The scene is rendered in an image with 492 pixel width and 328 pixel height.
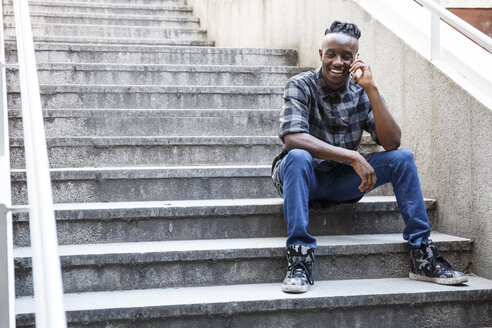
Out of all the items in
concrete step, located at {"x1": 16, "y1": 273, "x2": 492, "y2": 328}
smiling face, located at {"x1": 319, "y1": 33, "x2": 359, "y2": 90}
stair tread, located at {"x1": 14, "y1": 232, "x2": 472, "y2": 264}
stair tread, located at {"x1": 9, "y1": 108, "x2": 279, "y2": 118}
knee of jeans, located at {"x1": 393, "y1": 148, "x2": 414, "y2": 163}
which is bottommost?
concrete step, located at {"x1": 16, "y1": 273, "x2": 492, "y2": 328}


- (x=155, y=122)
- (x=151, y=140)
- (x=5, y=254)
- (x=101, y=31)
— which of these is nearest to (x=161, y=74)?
(x=155, y=122)

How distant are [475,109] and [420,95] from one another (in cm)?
50

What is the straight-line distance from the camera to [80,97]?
12.2 feet

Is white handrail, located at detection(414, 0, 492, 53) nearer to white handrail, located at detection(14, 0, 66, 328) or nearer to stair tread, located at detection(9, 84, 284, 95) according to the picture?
stair tread, located at detection(9, 84, 284, 95)

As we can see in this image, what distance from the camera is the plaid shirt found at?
2.75 metres

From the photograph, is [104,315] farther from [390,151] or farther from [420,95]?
[420,95]

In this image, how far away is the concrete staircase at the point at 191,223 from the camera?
2.31 meters

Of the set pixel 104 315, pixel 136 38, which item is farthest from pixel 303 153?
pixel 136 38

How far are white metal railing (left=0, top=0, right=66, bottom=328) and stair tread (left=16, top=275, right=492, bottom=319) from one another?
57 cm

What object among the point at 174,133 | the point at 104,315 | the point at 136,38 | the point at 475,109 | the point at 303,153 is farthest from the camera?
the point at 136,38

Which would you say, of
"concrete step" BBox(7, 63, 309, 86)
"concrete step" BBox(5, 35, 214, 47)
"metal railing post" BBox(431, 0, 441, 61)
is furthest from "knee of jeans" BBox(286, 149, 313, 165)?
"concrete step" BBox(5, 35, 214, 47)

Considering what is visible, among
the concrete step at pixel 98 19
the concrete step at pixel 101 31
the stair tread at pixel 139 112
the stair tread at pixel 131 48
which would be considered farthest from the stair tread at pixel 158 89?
the concrete step at pixel 98 19

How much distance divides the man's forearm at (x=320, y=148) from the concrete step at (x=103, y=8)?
4.35 m

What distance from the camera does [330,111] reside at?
282cm
